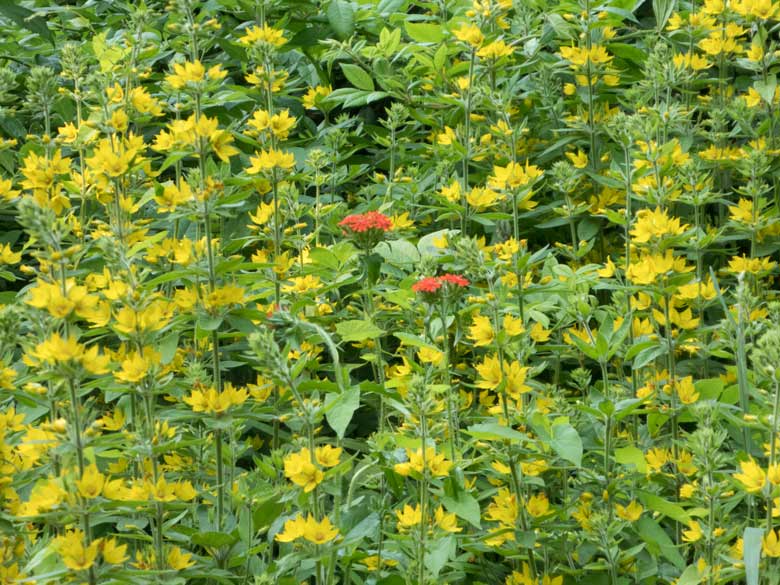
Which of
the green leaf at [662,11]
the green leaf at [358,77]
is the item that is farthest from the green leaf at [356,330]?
the green leaf at [662,11]

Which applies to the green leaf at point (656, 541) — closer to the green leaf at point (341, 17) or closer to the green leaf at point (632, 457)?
the green leaf at point (632, 457)

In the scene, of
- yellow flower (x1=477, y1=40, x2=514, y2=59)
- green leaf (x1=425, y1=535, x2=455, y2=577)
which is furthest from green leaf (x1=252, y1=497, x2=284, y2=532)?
yellow flower (x1=477, y1=40, x2=514, y2=59)

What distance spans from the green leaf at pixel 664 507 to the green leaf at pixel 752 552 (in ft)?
0.64

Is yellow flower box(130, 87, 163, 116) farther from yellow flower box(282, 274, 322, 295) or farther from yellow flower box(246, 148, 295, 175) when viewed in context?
yellow flower box(282, 274, 322, 295)

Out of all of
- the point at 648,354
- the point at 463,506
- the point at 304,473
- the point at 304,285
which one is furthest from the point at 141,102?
the point at 648,354

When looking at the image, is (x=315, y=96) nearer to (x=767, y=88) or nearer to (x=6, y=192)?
(x=6, y=192)

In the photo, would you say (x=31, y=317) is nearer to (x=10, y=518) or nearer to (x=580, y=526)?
(x=10, y=518)

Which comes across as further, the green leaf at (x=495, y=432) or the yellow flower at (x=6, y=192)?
the yellow flower at (x=6, y=192)

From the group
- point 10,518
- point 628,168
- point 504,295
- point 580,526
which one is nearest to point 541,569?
point 580,526

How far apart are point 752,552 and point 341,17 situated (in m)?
2.31

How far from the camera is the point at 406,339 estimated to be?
2.26 metres

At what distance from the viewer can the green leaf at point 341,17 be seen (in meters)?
3.56

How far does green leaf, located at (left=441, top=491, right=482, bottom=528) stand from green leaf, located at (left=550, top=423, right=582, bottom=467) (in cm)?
20

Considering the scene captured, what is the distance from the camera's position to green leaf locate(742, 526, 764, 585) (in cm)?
187
